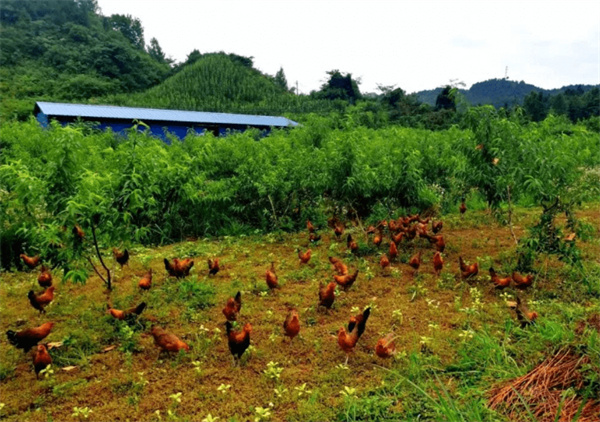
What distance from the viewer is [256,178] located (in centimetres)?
749

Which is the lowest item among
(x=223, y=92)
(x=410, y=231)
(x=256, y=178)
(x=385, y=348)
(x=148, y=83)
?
(x=385, y=348)

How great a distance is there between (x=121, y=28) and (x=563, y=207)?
75040 mm

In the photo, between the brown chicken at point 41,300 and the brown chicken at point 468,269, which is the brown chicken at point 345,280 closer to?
the brown chicken at point 468,269

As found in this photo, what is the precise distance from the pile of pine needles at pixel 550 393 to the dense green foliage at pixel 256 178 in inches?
88.9

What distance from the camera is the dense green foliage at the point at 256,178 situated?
13.0ft

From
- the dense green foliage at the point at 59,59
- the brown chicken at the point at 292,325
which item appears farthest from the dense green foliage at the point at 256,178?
the dense green foliage at the point at 59,59

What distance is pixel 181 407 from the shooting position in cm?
287

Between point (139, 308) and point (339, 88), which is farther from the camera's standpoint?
point (339, 88)

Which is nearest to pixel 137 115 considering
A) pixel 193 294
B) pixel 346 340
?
pixel 193 294

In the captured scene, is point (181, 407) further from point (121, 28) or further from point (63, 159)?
point (121, 28)

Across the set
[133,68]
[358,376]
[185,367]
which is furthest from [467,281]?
[133,68]

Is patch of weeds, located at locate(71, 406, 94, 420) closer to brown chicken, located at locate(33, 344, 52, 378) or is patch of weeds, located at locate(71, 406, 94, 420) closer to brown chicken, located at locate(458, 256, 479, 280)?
brown chicken, located at locate(33, 344, 52, 378)

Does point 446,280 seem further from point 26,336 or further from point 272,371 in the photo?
point 26,336

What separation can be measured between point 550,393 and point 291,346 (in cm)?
197
